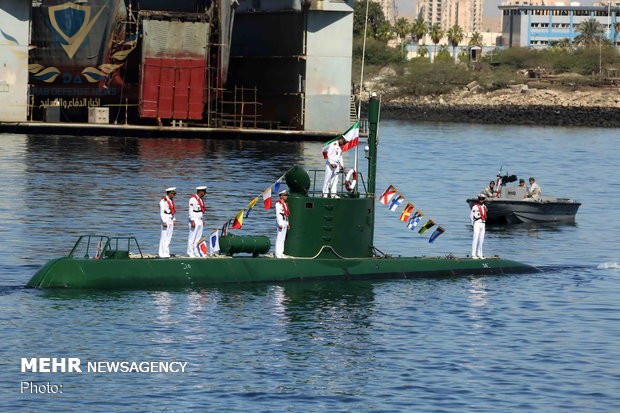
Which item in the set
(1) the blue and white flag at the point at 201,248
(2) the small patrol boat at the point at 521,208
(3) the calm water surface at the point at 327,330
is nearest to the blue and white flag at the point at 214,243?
(1) the blue and white flag at the point at 201,248

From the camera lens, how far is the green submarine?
37031 mm

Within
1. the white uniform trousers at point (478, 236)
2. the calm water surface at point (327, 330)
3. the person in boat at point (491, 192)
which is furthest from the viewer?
the person in boat at point (491, 192)

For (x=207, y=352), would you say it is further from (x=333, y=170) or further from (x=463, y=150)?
(x=463, y=150)

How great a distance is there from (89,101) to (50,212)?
46568mm

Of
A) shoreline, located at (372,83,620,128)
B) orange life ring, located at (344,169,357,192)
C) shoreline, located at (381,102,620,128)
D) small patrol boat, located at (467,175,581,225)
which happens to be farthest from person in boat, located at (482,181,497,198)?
shoreline, located at (372,83,620,128)

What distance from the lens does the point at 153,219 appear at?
56406mm

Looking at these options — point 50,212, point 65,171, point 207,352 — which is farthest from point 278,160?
point 207,352

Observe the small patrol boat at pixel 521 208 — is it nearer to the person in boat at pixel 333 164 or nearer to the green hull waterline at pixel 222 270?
the person in boat at pixel 333 164

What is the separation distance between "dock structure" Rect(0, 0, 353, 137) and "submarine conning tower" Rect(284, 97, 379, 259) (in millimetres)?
55080

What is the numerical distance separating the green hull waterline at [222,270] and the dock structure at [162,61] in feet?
178

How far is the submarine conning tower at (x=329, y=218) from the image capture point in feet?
130

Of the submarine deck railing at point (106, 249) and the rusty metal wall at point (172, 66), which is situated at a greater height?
the rusty metal wall at point (172, 66)

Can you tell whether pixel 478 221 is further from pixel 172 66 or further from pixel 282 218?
pixel 172 66

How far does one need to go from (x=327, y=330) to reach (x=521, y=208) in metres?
27.9
